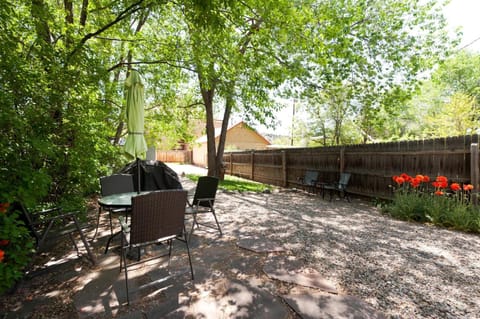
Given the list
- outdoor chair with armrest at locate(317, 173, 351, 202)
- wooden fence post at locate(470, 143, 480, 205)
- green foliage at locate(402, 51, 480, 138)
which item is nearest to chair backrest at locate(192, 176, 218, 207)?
outdoor chair with armrest at locate(317, 173, 351, 202)

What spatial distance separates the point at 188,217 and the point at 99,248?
6.25ft

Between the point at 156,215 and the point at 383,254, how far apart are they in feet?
9.23

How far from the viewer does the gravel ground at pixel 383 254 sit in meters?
2.04

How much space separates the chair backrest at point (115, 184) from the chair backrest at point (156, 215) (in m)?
1.73

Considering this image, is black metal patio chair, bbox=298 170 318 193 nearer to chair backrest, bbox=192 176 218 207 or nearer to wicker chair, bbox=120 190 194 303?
chair backrest, bbox=192 176 218 207

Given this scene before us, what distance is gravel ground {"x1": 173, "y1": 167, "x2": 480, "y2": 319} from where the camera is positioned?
2045 mm

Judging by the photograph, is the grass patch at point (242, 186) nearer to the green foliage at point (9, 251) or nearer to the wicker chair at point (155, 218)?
the wicker chair at point (155, 218)

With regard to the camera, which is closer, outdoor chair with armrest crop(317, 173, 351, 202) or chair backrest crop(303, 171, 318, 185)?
outdoor chair with armrest crop(317, 173, 351, 202)

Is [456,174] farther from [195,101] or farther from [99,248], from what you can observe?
[195,101]

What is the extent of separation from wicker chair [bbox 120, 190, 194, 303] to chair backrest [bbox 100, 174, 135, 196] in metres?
1.45

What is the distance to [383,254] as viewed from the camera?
3.00 m

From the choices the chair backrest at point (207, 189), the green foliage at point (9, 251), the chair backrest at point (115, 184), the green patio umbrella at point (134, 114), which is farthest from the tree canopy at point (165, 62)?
the chair backrest at point (207, 189)

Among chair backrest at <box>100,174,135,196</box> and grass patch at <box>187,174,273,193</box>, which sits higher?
chair backrest at <box>100,174,135,196</box>

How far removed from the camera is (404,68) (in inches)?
291
